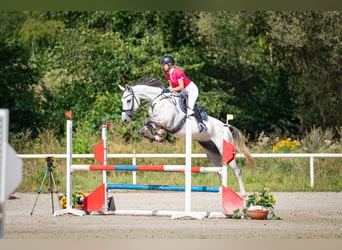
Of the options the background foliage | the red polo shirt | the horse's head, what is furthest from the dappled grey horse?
the background foliage

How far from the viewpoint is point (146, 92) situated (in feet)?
23.9

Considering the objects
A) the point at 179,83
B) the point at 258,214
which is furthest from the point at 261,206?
the point at 179,83

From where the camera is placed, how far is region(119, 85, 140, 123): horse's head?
23.5 feet

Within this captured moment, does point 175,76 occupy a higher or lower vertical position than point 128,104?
higher

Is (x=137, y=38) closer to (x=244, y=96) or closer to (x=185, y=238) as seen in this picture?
(x=244, y=96)

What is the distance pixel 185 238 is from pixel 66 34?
10227mm

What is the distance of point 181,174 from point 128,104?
4.07 m

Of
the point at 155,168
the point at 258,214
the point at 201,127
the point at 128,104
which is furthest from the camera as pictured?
the point at 201,127

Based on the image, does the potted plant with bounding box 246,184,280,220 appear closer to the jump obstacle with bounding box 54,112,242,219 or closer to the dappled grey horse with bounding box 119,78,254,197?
the jump obstacle with bounding box 54,112,242,219

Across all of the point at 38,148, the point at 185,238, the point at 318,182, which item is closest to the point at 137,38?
the point at 38,148

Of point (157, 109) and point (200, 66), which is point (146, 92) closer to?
point (157, 109)

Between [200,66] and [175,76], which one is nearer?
[175,76]

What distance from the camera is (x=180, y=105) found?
730cm

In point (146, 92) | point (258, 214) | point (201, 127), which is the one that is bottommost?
point (258, 214)
